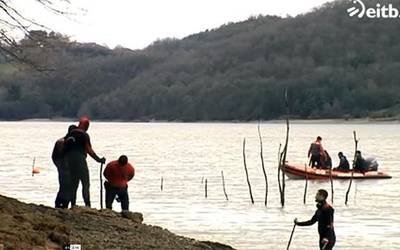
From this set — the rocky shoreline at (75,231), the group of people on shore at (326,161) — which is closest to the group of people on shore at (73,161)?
the rocky shoreline at (75,231)

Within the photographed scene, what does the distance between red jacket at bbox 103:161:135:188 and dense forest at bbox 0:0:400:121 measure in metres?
128

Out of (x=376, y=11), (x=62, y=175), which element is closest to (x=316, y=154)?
(x=62, y=175)

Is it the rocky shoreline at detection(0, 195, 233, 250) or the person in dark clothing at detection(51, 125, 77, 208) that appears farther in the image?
the person in dark clothing at detection(51, 125, 77, 208)

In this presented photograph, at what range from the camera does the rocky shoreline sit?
990 centimetres

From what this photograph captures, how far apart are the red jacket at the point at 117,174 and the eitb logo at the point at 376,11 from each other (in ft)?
520

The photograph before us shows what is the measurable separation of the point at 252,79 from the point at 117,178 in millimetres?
146999

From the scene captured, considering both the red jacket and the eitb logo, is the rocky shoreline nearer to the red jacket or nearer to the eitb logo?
the red jacket

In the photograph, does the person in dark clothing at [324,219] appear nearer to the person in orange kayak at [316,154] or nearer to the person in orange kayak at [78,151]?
the person in orange kayak at [78,151]

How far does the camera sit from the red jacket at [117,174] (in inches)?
620

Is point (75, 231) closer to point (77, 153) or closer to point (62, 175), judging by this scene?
point (77, 153)

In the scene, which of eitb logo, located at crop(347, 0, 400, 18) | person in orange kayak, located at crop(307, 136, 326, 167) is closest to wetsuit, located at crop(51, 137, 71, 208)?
person in orange kayak, located at crop(307, 136, 326, 167)

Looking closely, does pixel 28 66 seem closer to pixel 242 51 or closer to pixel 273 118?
pixel 273 118

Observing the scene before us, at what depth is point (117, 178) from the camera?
15.9 m

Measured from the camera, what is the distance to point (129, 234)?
1189 cm
